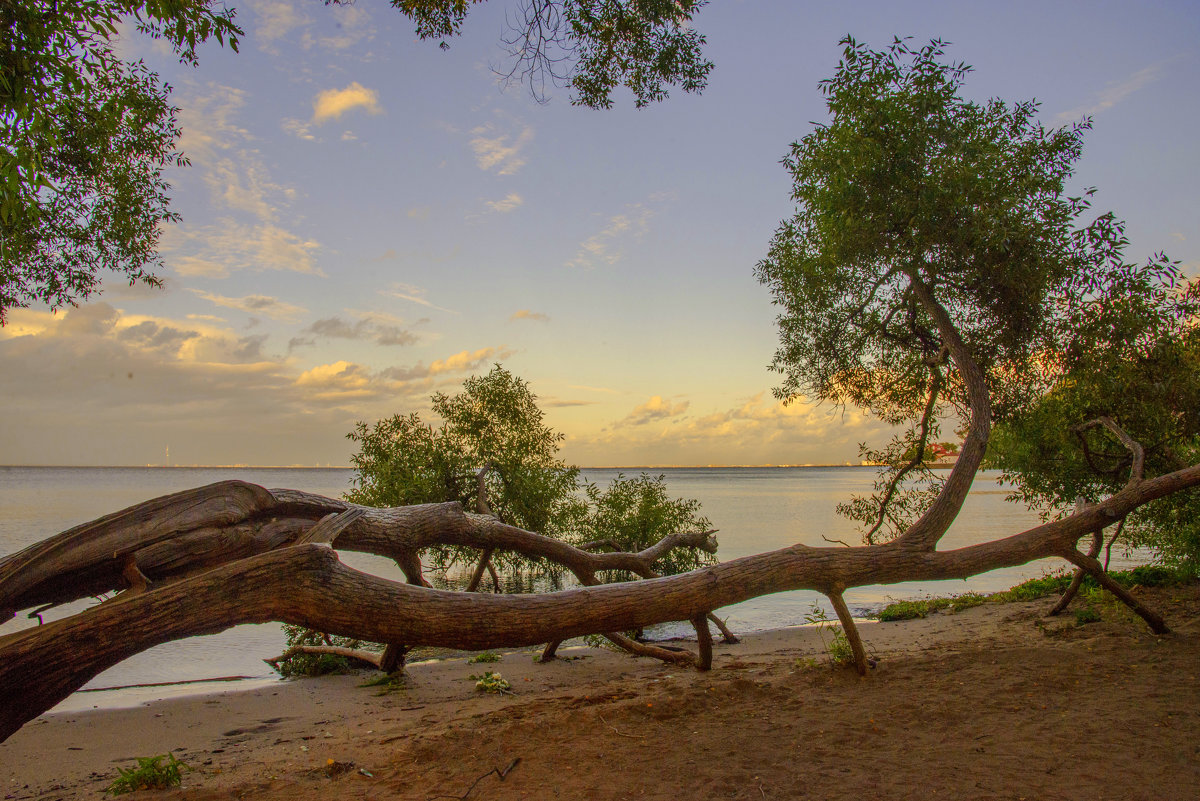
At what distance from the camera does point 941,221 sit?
9039 millimetres

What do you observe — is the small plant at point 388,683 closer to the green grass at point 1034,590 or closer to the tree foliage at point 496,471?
the tree foliage at point 496,471

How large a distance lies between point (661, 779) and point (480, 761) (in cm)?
153

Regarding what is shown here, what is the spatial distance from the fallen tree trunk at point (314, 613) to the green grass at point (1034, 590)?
9.70 metres

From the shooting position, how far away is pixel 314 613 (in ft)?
14.2

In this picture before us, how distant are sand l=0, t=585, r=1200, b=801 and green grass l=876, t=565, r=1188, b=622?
1.60 meters

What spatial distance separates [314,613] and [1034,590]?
14.1 metres

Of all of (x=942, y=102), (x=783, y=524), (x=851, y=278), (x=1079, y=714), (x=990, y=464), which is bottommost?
(x=783, y=524)

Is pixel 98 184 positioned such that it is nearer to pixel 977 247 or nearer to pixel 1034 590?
pixel 977 247

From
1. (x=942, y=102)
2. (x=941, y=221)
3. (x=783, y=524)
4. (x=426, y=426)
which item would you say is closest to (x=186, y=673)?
(x=426, y=426)

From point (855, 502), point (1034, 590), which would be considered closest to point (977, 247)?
point (855, 502)

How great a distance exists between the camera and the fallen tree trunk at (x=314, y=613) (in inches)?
152

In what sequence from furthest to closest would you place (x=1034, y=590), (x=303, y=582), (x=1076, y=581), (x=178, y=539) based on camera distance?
(x=1034, y=590), (x=1076, y=581), (x=178, y=539), (x=303, y=582)

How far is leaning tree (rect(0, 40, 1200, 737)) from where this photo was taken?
4.31 meters

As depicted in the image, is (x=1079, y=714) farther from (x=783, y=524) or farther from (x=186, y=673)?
(x=783, y=524)
